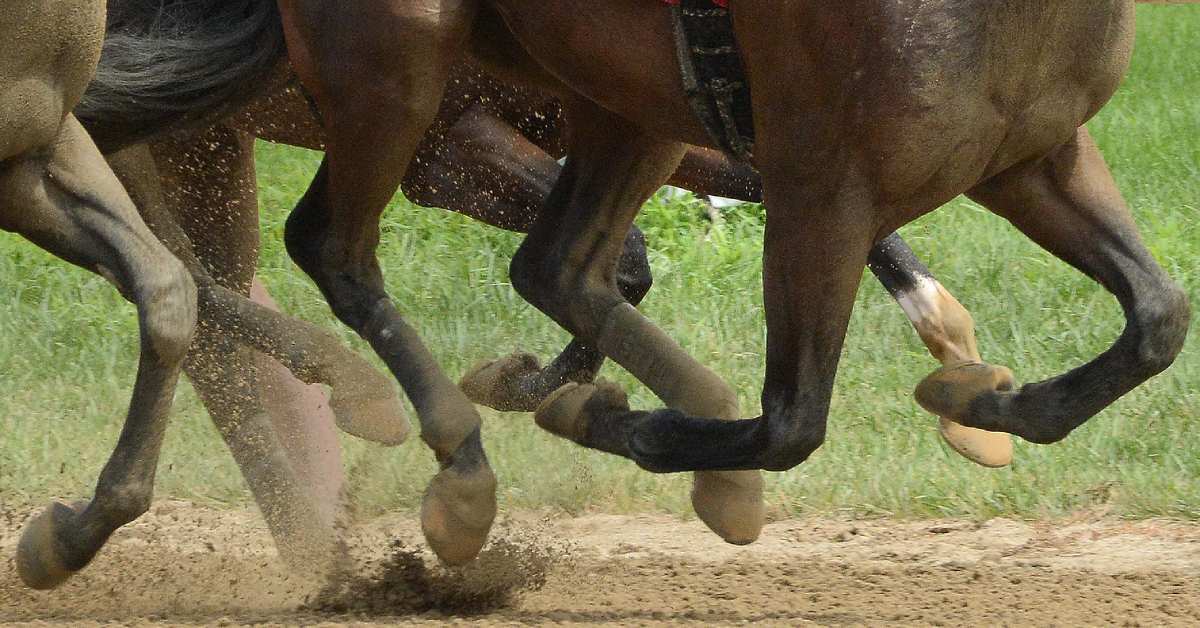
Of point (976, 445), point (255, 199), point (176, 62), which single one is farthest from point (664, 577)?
point (176, 62)

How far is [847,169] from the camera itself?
9.41 feet

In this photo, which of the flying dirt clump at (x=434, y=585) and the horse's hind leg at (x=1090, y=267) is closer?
the horse's hind leg at (x=1090, y=267)

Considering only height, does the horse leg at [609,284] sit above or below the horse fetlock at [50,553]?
above

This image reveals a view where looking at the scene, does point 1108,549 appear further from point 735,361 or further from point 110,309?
point 110,309

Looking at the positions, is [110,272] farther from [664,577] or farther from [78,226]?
[664,577]

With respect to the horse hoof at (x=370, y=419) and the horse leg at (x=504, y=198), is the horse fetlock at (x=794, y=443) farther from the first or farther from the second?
the horse leg at (x=504, y=198)

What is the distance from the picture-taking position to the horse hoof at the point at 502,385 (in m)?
4.16

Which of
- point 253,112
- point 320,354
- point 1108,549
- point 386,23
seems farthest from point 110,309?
point 1108,549

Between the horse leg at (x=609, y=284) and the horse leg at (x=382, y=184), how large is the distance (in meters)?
0.25

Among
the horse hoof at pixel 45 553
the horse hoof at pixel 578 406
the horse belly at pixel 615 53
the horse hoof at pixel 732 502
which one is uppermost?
the horse belly at pixel 615 53

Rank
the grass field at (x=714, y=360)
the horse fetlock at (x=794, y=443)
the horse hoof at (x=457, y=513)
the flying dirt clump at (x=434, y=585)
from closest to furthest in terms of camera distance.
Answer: the horse fetlock at (x=794, y=443) < the horse hoof at (x=457, y=513) < the flying dirt clump at (x=434, y=585) < the grass field at (x=714, y=360)

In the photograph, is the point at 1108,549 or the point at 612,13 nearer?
the point at 612,13

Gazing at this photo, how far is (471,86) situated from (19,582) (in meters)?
1.58

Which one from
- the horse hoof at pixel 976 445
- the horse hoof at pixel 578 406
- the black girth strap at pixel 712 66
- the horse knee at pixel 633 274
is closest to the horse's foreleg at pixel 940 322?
the horse hoof at pixel 976 445
